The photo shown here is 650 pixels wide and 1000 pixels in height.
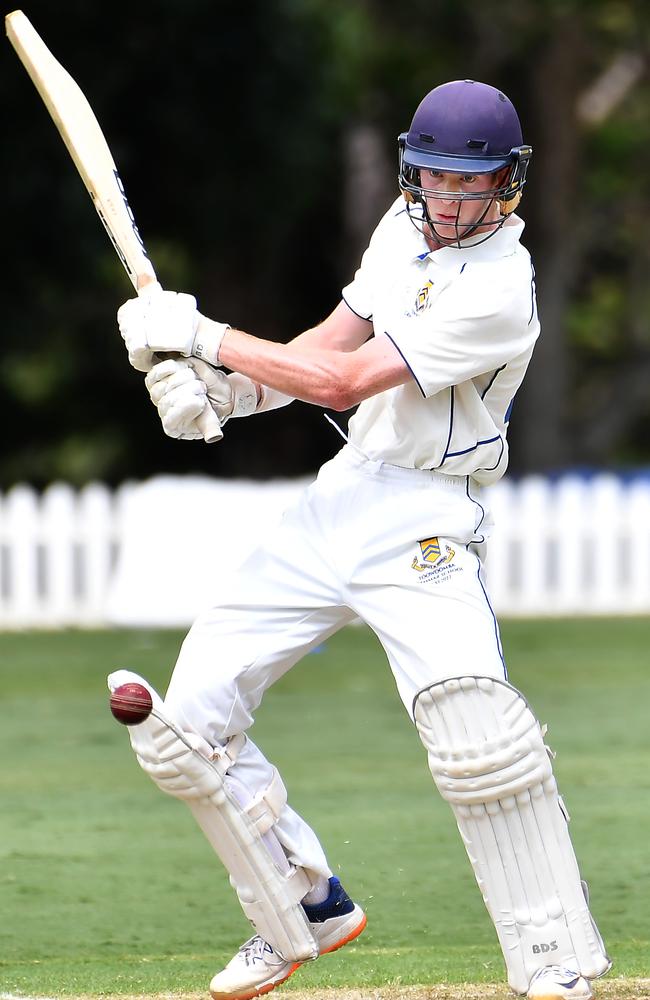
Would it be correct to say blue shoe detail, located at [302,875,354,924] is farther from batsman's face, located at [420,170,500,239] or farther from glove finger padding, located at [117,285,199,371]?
batsman's face, located at [420,170,500,239]

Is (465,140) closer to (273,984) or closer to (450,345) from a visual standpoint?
(450,345)

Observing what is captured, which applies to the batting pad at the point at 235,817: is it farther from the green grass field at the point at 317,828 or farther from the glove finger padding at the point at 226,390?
the glove finger padding at the point at 226,390

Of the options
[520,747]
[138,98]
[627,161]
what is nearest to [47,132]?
[138,98]

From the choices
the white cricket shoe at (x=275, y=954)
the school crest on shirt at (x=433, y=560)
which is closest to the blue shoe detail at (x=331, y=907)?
the white cricket shoe at (x=275, y=954)

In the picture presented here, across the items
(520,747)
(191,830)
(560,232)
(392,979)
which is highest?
(520,747)

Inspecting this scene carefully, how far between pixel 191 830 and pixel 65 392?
15154 mm

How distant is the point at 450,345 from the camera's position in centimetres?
345

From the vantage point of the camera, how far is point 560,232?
56.3 ft

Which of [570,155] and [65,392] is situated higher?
[570,155]

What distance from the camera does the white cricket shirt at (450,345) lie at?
3.46 metres

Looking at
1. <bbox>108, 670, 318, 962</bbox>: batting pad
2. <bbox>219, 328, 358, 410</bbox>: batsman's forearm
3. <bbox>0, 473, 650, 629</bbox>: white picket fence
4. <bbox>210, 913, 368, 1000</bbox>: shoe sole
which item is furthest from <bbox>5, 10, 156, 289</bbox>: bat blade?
<bbox>0, 473, 650, 629</bbox>: white picket fence

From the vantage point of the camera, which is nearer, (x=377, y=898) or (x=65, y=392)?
(x=377, y=898)

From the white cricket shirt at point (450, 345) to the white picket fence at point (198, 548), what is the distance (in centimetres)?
624

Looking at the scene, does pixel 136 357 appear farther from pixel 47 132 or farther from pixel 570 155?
pixel 570 155
